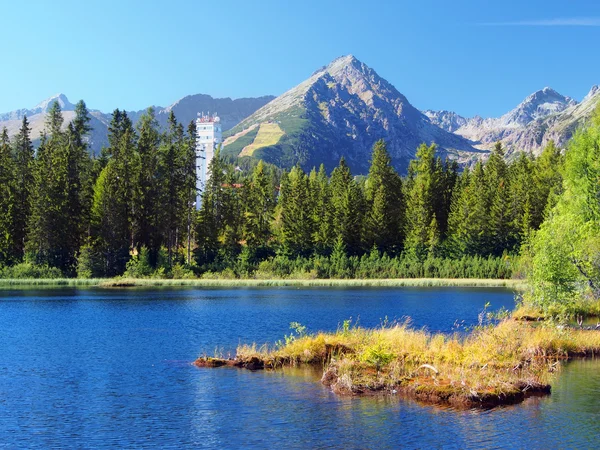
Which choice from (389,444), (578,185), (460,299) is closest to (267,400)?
(389,444)

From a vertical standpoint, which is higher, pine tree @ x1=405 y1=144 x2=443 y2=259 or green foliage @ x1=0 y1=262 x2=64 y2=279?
pine tree @ x1=405 y1=144 x2=443 y2=259

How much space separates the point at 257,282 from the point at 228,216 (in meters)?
23.1

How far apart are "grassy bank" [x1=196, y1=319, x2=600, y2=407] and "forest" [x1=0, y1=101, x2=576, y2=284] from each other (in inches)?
2747

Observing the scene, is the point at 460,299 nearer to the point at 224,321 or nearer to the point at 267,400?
the point at 224,321

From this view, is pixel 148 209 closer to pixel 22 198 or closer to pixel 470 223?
pixel 22 198

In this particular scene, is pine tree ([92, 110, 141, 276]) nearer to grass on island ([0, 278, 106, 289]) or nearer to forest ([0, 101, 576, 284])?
forest ([0, 101, 576, 284])

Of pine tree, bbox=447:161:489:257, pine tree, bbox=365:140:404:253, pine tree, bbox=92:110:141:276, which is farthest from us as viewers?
pine tree, bbox=365:140:404:253

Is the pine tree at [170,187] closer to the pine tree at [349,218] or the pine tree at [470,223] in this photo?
the pine tree at [349,218]

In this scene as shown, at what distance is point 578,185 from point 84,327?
40.7m

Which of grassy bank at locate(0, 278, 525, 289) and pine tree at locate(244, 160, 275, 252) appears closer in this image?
grassy bank at locate(0, 278, 525, 289)

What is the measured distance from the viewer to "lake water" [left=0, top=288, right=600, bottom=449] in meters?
21.7

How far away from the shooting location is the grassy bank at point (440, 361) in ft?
86.1

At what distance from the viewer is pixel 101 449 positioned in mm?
20906

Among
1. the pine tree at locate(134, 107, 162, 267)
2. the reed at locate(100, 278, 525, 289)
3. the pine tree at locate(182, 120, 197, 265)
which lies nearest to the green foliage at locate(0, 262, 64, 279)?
the reed at locate(100, 278, 525, 289)
